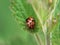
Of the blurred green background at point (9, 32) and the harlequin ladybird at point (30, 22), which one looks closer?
the harlequin ladybird at point (30, 22)

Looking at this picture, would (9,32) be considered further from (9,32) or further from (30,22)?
(30,22)

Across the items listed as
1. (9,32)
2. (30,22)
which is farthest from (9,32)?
(30,22)

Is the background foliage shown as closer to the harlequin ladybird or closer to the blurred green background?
the blurred green background

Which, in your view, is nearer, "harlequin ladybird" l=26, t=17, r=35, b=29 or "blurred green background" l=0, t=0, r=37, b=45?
"harlequin ladybird" l=26, t=17, r=35, b=29

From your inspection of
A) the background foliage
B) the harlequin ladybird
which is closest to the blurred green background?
the background foliage

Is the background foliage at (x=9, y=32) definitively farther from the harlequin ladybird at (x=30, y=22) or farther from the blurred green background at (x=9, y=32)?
the harlequin ladybird at (x=30, y=22)

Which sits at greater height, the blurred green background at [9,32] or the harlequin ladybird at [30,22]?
the blurred green background at [9,32]

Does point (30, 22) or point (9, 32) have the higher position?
point (9, 32)

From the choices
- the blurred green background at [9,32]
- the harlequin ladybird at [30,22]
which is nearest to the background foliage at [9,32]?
the blurred green background at [9,32]
